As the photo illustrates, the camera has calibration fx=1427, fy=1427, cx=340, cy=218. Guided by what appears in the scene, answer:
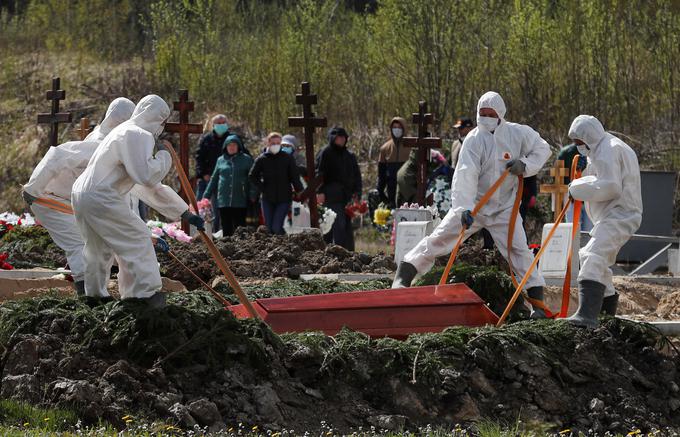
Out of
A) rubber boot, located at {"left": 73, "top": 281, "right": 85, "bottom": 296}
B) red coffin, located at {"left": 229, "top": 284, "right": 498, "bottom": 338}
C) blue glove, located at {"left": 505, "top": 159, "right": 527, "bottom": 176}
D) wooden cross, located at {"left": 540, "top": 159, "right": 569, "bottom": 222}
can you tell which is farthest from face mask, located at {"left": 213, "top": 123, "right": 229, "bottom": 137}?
red coffin, located at {"left": 229, "top": 284, "right": 498, "bottom": 338}

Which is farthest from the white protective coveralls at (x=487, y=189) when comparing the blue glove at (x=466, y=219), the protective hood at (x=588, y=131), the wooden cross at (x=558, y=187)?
the wooden cross at (x=558, y=187)

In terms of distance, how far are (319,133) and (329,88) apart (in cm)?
171

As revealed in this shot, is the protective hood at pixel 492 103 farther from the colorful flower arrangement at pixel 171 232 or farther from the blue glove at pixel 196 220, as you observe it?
the colorful flower arrangement at pixel 171 232

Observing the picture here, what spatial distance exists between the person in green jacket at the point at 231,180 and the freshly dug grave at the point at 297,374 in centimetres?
861

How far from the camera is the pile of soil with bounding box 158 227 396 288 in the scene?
613 inches

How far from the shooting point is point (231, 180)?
61.2 feet

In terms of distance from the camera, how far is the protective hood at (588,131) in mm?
11109

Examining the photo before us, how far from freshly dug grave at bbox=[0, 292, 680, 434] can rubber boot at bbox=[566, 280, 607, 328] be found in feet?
1.50

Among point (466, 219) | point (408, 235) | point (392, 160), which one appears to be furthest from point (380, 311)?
point (392, 160)

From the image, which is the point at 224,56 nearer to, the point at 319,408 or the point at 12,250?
the point at 12,250

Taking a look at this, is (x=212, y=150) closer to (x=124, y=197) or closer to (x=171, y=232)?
(x=171, y=232)

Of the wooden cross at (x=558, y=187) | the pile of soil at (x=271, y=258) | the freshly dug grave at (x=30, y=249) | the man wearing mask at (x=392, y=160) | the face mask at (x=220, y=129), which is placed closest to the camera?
the pile of soil at (x=271, y=258)

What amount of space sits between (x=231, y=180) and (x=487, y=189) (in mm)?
Answer: 7075

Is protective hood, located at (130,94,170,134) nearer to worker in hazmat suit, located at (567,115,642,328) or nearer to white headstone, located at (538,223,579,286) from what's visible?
worker in hazmat suit, located at (567,115,642,328)
